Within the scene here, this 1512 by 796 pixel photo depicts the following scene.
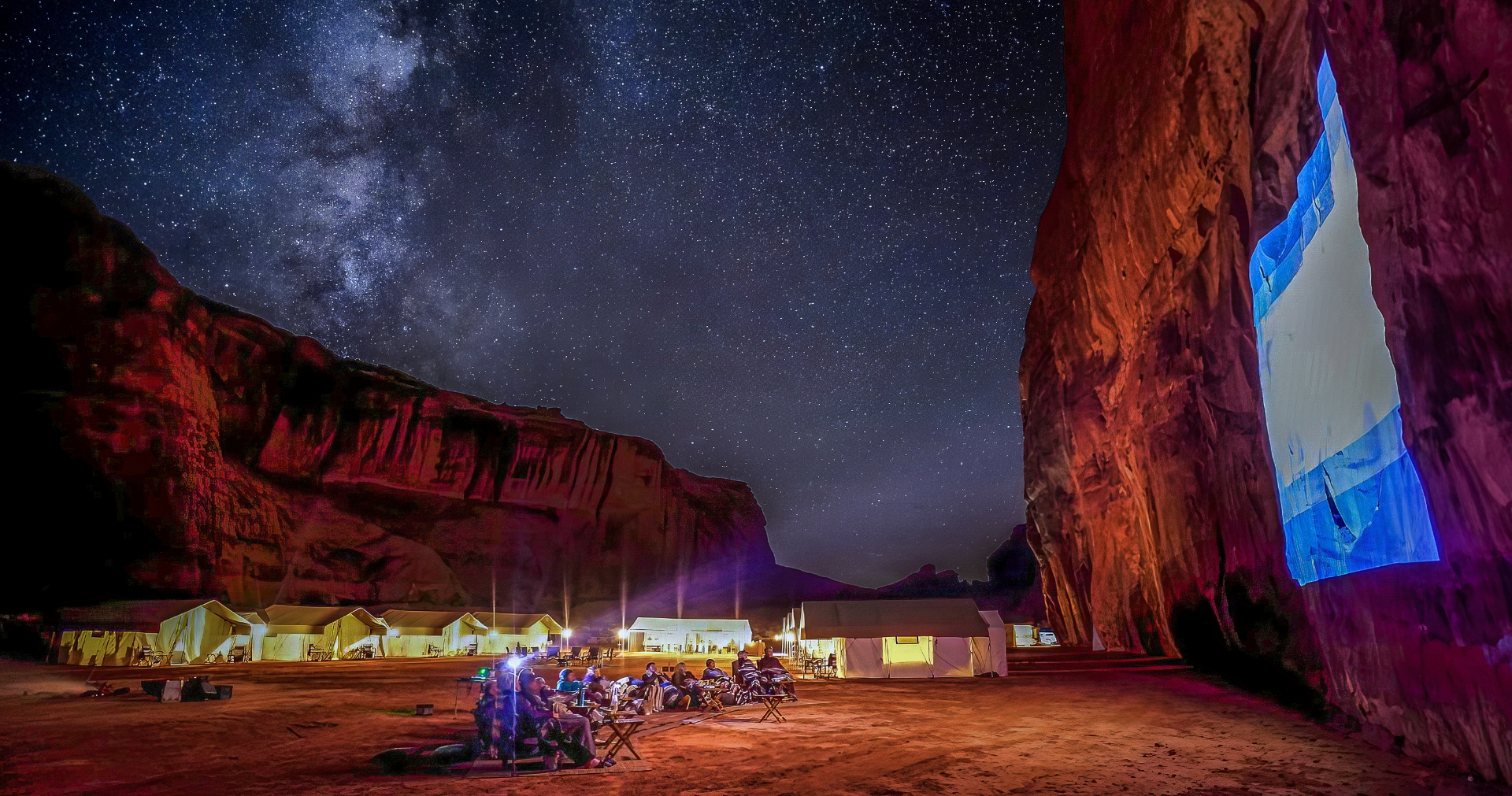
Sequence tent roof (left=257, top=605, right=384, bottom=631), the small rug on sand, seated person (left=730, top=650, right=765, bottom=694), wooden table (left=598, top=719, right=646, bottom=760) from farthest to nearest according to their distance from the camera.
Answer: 1. tent roof (left=257, top=605, right=384, bottom=631)
2. seated person (left=730, top=650, right=765, bottom=694)
3. wooden table (left=598, top=719, right=646, bottom=760)
4. the small rug on sand

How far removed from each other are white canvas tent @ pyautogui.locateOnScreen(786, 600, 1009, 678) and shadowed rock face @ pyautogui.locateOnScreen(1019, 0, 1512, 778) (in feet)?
22.4

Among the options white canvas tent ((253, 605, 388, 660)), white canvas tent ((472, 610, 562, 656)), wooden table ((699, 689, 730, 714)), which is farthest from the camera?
white canvas tent ((472, 610, 562, 656))

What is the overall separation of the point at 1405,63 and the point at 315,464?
238 feet

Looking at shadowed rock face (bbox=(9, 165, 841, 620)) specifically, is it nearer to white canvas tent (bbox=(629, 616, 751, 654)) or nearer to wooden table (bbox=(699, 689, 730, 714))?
white canvas tent (bbox=(629, 616, 751, 654))

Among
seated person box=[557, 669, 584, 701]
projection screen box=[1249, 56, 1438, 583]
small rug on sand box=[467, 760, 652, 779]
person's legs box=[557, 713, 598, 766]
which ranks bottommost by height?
small rug on sand box=[467, 760, 652, 779]

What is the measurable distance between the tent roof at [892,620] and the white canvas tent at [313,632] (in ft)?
102

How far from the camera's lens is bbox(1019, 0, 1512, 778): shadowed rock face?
7.14 meters

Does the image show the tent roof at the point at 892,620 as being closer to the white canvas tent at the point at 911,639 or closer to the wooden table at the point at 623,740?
the white canvas tent at the point at 911,639

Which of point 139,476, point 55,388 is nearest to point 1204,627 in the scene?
point 139,476

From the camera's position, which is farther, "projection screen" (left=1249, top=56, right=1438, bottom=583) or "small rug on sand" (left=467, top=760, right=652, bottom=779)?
"small rug on sand" (left=467, top=760, right=652, bottom=779)

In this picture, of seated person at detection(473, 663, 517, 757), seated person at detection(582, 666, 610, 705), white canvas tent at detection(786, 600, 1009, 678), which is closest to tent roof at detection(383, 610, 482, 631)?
white canvas tent at detection(786, 600, 1009, 678)

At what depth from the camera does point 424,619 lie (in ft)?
160

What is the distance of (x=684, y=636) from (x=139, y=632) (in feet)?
103

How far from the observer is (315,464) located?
209 ft
